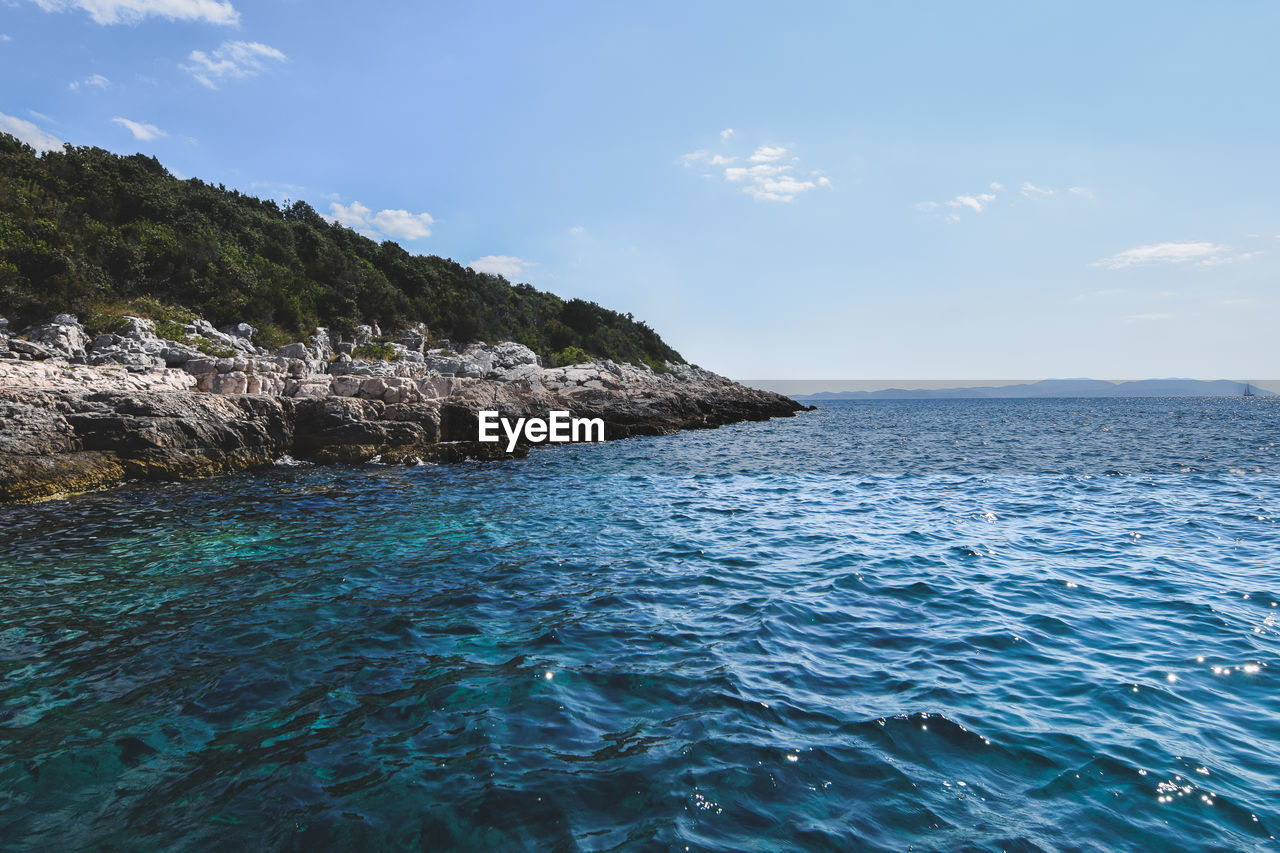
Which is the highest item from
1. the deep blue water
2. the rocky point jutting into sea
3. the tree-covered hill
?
the tree-covered hill

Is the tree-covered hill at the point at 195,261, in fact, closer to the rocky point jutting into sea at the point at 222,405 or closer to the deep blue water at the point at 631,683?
the rocky point jutting into sea at the point at 222,405

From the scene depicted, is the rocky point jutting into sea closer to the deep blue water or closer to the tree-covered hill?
the tree-covered hill

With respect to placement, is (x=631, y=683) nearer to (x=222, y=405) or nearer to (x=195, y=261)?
(x=222, y=405)

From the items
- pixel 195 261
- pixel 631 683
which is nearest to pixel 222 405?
pixel 631 683

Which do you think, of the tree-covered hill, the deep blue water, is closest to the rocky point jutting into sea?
the tree-covered hill

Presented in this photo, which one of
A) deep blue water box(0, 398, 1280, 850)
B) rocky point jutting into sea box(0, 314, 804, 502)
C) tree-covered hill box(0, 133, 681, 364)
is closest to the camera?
deep blue water box(0, 398, 1280, 850)

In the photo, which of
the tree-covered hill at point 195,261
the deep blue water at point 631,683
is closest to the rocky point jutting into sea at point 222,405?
the tree-covered hill at point 195,261

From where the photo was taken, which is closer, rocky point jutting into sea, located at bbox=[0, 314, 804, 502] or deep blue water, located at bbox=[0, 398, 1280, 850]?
deep blue water, located at bbox=[0, 398, 1280, 850]

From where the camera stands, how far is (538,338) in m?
62.1

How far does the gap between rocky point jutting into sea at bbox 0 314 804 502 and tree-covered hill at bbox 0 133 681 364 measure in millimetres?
2563

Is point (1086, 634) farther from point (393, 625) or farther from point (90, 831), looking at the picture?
point (90, 831)

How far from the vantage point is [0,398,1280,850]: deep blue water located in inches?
172

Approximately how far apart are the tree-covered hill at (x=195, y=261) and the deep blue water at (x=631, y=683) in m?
23.3

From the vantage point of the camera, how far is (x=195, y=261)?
1490 inches
